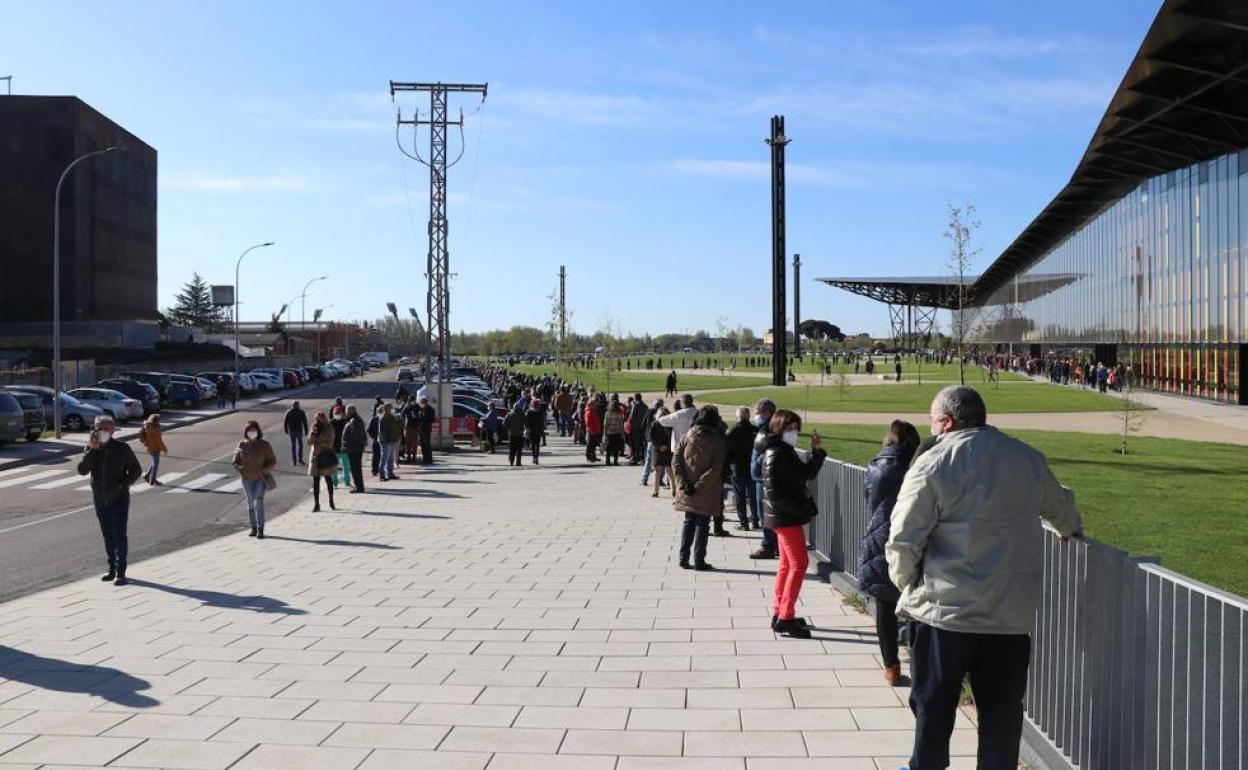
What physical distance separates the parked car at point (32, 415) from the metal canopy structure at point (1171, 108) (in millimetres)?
33672

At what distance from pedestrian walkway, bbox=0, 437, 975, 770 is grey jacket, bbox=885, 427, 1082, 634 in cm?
148

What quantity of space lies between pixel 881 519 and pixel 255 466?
1032 centimetres

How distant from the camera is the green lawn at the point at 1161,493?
1148 centimetres

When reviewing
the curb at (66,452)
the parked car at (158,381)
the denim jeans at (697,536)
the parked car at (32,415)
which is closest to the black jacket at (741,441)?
the denim jeans at (697,536)

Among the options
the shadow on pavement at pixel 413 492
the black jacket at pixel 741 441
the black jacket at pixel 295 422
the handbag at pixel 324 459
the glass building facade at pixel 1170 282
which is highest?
the glass building facade at pixel 1170 282

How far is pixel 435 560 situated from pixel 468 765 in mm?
7129

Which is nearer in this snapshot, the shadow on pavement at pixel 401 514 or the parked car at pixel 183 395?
the shadow on pavement at pixel 401 514

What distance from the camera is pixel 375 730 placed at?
6078 millimetres

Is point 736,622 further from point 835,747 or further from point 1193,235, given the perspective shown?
point 1193,235

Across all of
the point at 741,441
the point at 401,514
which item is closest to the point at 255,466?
the point at 401,514

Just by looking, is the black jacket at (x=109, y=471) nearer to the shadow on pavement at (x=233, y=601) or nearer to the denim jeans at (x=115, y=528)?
the denim jeans at (x=115, y=528)

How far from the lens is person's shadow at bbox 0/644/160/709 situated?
686cm

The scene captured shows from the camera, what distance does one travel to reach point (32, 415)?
3231 cm

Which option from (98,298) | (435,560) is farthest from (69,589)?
(98,298)
